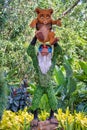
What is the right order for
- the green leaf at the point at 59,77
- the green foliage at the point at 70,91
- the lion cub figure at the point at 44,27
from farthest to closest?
the green leaf at the point at 59,77 → the green foliage at the point at 70,91 → the lion cub figure at the point at 44,27

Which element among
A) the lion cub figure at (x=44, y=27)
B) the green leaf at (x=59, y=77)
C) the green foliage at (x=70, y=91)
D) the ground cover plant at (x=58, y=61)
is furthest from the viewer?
the green leaf at (x=59, y=77)

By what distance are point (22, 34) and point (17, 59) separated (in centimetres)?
48

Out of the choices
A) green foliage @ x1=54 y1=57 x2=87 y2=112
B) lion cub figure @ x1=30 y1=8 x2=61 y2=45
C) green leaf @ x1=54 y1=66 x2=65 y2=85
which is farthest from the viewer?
green leaf @ x1=54 y1=66 x2=65 y2=85

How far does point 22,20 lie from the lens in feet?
19.6

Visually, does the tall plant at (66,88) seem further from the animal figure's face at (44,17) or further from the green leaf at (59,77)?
the animal figure's face at (44,17)

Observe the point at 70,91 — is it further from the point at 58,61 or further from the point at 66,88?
the point at 58,61

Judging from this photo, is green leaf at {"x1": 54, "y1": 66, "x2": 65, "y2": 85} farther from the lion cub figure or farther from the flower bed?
the lion cub figure

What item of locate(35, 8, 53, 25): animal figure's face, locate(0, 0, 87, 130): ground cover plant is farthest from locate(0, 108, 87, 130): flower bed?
locate(35, 8, 53, 25): animal figure's face

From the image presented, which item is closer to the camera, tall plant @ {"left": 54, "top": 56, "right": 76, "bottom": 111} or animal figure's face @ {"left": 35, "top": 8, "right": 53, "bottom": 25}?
animal figure's face @ {"left": 35, "top": 8, "right": 53, "bottom": 25}

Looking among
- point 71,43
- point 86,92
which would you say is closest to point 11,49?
point 71,43

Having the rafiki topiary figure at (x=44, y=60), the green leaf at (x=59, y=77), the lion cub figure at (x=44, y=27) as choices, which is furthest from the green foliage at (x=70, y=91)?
the lion cub figure at (x=44, y=27)

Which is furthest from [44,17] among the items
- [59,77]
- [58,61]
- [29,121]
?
[58,61]

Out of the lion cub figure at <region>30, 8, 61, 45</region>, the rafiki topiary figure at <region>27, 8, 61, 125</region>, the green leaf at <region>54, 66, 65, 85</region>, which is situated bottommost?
the green leaf at <region>54, 66, 65, 85</region>

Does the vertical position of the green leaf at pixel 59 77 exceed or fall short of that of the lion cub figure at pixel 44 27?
it falls short
